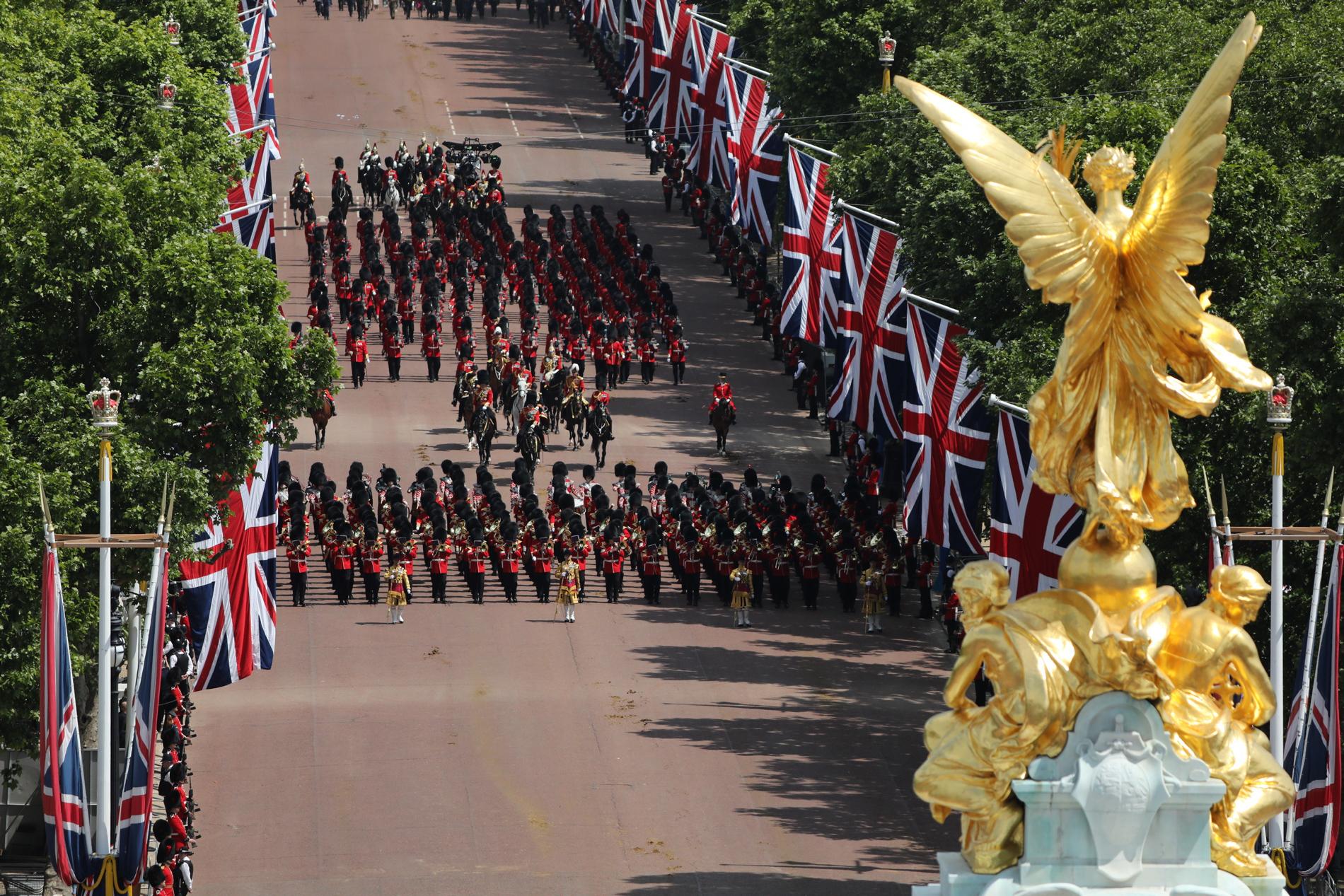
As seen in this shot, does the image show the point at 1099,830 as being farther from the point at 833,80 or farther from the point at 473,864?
the point at 833,80

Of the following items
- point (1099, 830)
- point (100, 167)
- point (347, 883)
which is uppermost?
point (100, 167)

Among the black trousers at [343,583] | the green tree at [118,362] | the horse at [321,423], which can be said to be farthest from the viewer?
the horse at [321,423]

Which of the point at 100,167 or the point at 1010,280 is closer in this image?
the point at 100,167

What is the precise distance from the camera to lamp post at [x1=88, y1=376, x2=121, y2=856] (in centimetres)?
2478

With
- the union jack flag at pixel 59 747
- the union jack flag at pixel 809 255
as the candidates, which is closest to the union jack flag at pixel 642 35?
the union jack flag at pixel 809 255

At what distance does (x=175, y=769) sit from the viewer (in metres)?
31.2

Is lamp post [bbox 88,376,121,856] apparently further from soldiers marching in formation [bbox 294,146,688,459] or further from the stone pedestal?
soldiers marching in formation [bbox 294,146,688,459]

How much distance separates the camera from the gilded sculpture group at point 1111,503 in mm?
16062

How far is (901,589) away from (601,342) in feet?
44.9

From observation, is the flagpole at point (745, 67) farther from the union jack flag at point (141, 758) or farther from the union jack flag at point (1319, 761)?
the union jack flag at point (1319, 761)

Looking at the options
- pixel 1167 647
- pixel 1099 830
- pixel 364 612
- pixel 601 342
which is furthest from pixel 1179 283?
pixel 601 342

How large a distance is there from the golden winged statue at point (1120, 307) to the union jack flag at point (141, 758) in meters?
10.7

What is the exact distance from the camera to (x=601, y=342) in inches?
2228

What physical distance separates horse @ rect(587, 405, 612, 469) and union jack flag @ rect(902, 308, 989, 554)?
12.5m
